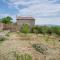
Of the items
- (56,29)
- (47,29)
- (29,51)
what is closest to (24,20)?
(47,29)

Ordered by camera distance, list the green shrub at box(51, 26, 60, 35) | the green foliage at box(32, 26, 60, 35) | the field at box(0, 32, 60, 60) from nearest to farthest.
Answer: the field at box(0, 32, 60, 60), the green shrub at box(51, 26, 60, 35), the green foliage at box(32, 26, 60, 35)

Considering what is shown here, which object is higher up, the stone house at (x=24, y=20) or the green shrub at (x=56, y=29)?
the stone house at (x=24, y=20)

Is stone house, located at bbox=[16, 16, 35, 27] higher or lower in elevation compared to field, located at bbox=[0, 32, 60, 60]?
higher

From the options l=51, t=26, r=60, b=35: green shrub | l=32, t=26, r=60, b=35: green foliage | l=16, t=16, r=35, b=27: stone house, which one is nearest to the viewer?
l=51, t=26, r=60, b=35: green shrub

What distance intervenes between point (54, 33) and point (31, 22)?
8252 millimetres

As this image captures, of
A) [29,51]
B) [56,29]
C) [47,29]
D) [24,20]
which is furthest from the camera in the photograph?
[24,20]

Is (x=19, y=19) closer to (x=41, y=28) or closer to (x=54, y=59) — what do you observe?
(x=41, y=28)

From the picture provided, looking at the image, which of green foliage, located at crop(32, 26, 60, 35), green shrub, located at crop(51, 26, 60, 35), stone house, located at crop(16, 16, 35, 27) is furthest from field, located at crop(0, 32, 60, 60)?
stone house, located at crop(16, 16, 35, 27)

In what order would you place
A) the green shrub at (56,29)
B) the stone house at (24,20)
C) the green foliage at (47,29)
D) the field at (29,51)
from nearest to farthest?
1. the field at (29,51)
2. the green shrub at (56,29)
3. the green foliage at (47,29)
4. the stone house at (24,20)

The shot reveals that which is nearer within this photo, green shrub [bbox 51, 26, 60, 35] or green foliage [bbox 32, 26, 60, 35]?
green shrub [bbox 51, 26, 60, 35]

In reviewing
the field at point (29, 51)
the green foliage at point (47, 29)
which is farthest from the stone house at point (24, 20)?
the field at point (29, 51)

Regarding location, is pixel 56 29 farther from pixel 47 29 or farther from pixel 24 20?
pixel 24 20

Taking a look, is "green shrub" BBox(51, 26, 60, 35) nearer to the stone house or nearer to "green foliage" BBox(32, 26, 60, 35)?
"green foliage" BBox(32, 26, 60, 35)

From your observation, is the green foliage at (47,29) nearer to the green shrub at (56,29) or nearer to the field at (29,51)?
the green shrub at (56,29)
